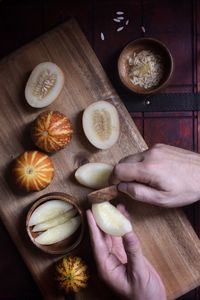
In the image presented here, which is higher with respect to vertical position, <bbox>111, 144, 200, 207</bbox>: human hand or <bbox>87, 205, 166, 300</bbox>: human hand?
<bbox>111, 144, 200, 207</bbox>: human hand

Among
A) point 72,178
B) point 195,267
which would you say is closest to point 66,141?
point 72,178

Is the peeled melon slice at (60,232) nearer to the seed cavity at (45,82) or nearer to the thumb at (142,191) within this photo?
the thumb at (142,191)

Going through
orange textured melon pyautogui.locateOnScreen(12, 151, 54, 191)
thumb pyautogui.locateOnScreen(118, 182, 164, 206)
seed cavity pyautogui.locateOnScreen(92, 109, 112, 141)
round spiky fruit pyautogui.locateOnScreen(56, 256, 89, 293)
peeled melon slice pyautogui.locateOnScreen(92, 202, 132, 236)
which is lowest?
round spiky fruit pyautogui.locateOnScreen(56, 256, 89, 293)

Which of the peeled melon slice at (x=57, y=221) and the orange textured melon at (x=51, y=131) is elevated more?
the orange textured melon at (x=51, y=131)

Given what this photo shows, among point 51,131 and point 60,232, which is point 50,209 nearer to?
point 60,232

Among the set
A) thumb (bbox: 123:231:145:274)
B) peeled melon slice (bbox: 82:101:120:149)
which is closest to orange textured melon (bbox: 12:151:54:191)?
peeled melon slice (bbox: 82:101:120:149)

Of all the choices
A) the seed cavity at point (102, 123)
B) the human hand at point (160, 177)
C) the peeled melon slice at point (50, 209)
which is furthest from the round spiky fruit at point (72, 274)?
the seed cavity at point (102, 123)

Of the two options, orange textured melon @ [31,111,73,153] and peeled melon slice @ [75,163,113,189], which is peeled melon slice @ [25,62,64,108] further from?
peeled melon slice @ [75,163,113,189]
